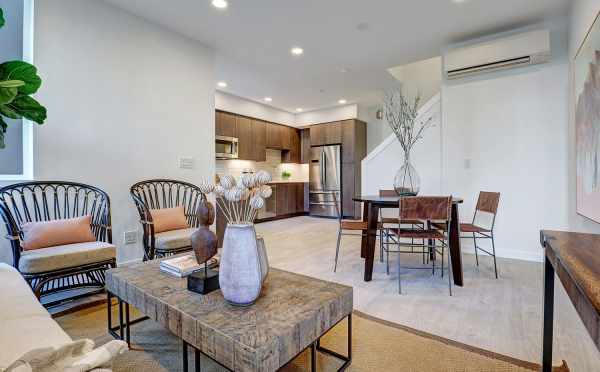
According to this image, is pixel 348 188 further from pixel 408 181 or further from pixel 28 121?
pixel 28 121

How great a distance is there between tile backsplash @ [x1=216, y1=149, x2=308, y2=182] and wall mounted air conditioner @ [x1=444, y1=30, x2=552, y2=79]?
4.30 metres

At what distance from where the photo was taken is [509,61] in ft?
10.6

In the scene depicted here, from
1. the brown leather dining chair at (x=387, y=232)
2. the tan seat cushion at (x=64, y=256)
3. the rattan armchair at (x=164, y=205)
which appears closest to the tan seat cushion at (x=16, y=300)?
the tan seat cushion at (x=64, y=256)

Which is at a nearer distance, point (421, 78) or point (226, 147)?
point (421, 78)

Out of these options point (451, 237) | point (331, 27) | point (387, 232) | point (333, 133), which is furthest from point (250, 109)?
point (451, 237)

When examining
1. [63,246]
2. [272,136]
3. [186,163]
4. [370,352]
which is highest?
[272,136]

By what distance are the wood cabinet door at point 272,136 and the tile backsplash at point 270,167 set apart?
34 centimetres

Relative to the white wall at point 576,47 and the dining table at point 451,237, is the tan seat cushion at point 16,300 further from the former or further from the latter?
the white wall at point 576,47

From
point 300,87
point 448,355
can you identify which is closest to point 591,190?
point 448,355

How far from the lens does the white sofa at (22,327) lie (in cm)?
82

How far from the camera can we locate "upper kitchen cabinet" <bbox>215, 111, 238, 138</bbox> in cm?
→ 563

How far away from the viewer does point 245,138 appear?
20.3ft

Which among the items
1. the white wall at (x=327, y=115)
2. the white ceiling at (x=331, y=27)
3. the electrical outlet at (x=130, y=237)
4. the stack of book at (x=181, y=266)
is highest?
the white ceiling at (x=331, y=27)

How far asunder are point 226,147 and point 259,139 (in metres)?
0.93
